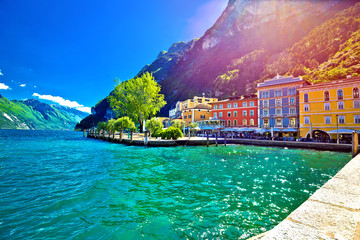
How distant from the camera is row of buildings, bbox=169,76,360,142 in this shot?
30772mm

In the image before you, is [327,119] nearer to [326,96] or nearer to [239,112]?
[326,96]

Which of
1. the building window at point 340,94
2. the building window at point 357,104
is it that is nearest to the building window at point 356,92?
the building window at point 357,104

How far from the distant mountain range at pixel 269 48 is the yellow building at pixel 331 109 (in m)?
22.7

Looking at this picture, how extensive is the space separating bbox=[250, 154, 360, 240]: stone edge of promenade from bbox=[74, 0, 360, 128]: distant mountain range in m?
62.1

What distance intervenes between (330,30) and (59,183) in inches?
4180

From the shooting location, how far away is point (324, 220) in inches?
91.7

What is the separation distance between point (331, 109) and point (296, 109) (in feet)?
26.1

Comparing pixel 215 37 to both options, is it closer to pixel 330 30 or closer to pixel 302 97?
pixel 330 30

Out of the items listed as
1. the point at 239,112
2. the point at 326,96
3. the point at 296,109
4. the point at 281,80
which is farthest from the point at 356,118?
the point at 239,112

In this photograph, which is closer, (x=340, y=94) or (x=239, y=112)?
(x=340, y=94)

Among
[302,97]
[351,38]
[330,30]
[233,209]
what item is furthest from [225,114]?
[330,30]

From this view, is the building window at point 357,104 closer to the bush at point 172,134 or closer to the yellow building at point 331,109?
the yellow building at point 331,109

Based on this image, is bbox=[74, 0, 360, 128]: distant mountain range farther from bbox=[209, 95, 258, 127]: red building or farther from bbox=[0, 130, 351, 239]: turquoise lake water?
bbox=[0, 130, 351, 239]: turquoise lake water

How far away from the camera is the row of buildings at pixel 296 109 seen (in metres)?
30.8
